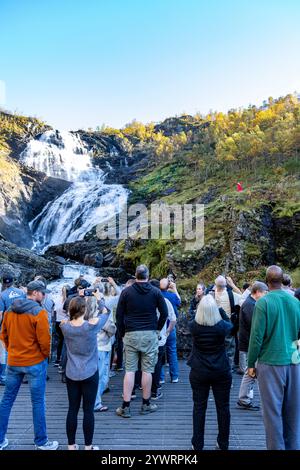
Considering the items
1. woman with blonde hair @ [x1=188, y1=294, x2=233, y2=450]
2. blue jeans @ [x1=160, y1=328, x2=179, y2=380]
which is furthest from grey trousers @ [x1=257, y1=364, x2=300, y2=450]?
blue jeans @ [x1=160, y1=328, x2=179, y2=380]

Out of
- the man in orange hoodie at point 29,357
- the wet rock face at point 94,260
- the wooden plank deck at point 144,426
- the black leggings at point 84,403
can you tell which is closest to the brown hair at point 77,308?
the man in orange hoodie at point 29,357

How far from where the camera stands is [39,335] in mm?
4594

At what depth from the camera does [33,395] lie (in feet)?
15.0

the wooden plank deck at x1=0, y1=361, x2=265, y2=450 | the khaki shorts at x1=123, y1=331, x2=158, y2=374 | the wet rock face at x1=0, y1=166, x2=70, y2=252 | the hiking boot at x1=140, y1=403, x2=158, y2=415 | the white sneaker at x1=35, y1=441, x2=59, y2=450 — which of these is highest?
the wet rock face at x1=0, y1=166, x2=70, y2=252

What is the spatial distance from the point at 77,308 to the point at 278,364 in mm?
2446

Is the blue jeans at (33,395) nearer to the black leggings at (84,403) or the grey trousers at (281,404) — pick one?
the black leggings at (84,403)

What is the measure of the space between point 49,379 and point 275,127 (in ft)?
117

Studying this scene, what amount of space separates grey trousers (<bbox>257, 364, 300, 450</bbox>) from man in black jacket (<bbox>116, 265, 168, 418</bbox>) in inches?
82.7

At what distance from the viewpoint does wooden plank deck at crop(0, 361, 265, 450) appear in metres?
4.88

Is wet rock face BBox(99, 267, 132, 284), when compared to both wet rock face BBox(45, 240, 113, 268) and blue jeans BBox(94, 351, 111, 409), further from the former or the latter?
blue jeans BBox(94, 351, 111, 409)

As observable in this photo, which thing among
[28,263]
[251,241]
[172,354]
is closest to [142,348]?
[172,354]

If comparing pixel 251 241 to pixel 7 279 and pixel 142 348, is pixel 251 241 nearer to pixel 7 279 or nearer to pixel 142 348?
pixel 142 348
